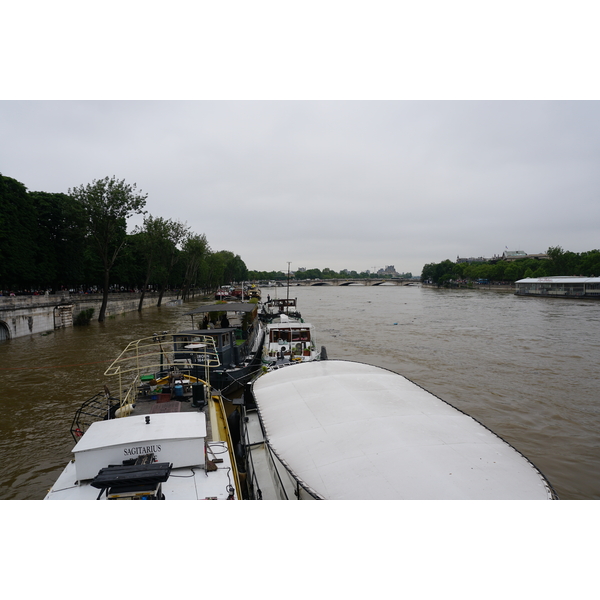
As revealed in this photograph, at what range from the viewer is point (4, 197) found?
38.6 meters

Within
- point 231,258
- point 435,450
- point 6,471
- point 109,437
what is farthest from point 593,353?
point 231,258

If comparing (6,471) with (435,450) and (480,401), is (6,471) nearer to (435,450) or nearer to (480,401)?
(435,450)

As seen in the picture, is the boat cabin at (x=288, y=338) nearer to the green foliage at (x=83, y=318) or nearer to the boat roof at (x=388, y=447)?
the boat roof at (x=388, y=447)

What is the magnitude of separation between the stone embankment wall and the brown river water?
4.22 feet

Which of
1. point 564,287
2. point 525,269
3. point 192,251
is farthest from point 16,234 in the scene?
point 525,269

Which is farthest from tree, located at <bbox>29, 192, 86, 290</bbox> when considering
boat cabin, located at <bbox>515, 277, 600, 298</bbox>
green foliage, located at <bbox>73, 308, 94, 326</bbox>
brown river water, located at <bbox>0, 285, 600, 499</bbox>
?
boat cabin, located at <bbox>515, 277, 600, 298</bbox>

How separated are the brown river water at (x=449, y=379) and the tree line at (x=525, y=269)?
7369cm

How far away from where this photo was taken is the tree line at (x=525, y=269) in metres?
98.1

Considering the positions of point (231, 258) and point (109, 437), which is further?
point (231, 258)

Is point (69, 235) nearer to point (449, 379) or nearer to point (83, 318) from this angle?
point (83, 318)

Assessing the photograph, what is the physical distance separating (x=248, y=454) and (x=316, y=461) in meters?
3.81

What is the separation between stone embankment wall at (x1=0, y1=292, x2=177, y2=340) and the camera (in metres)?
30.3

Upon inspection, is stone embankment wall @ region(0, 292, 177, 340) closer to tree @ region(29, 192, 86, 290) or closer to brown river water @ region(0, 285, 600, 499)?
brown river water @ region(0, 285, 600, 499)

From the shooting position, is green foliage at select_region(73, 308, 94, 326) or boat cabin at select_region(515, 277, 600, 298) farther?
boat cabin at select_region(515, 277, 600, 298)
